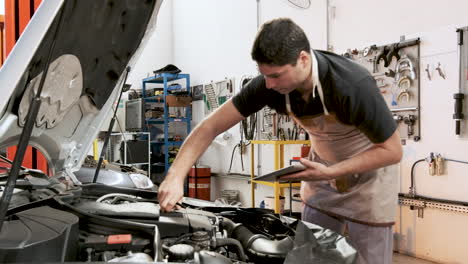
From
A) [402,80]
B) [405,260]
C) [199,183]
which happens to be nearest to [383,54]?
[402,80]

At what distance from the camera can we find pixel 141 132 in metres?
6.80

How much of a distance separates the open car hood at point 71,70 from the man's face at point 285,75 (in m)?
0.47

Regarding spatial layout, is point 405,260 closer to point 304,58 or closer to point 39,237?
point 304,58

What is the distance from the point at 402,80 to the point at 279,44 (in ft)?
8.78

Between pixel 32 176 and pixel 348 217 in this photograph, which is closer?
pixel 32 176

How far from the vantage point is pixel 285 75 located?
5.11 feet

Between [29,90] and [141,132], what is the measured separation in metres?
5.67

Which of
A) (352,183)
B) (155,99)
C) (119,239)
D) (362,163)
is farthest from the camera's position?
(155,99)

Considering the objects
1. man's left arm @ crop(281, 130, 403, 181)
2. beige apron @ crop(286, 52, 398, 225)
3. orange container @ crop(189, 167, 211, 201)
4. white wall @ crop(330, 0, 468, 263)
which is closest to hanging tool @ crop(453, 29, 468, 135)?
white wall @ crop(330, 0, 468, 263)

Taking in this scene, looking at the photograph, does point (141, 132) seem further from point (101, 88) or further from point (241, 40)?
point (101, 88)

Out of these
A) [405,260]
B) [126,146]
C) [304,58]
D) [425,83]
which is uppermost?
[425,83]

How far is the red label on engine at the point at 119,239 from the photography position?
1.20 m

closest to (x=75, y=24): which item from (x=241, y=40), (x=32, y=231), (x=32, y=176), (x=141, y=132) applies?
(x=32, y=231)

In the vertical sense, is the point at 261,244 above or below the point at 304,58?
below
